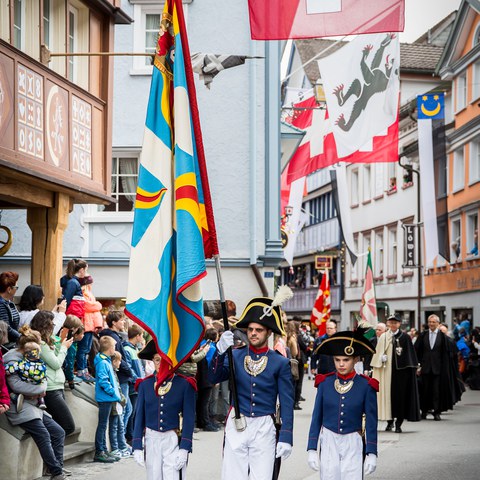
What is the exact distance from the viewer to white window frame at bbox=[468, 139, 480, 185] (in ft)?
138

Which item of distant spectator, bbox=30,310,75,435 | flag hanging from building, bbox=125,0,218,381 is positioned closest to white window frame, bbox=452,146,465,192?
distant spectator, bbox=30,310,75,435

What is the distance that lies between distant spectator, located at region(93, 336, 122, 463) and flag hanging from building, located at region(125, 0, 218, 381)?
15.6 ft

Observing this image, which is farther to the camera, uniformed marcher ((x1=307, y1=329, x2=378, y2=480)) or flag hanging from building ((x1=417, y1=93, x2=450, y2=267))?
flag hanging from building ((x1=417, y1=93, x2=450, y2=267))

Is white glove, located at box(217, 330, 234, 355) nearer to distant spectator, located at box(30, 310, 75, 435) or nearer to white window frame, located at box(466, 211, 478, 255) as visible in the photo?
distant spectator, located at box(30, 310, 75, 435)

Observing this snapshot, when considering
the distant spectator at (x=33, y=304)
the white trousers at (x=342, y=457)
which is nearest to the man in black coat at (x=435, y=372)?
the distant spectator at (x=33, y=304)

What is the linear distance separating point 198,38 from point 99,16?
25.2 ft

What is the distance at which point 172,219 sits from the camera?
28.3 feet

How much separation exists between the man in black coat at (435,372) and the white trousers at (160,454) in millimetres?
13800

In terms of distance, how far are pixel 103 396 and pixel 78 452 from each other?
27.9 inches

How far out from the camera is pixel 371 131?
20.7 metres

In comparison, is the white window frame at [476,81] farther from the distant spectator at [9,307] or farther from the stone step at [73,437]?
the distant spectator at [9,307]

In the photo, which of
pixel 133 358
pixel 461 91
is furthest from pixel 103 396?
pixel 461 91

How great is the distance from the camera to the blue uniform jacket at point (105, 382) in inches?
520

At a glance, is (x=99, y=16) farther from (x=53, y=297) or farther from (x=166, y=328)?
(x=166, y=328)
